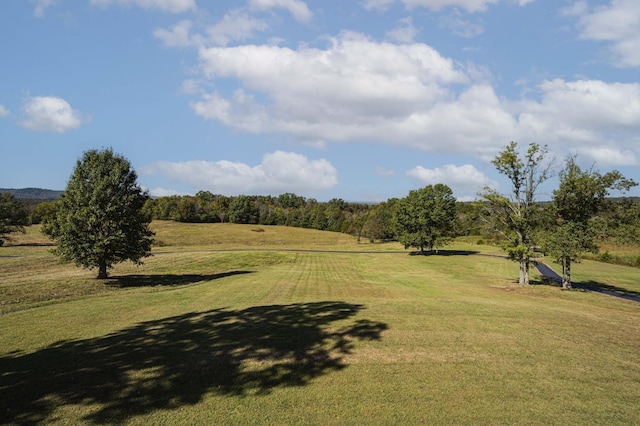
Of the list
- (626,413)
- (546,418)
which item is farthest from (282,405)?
(626,413)

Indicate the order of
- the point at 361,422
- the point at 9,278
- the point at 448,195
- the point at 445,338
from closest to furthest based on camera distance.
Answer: the point at 361,422, the point at 445,338, the point at 9,278, the point at 448,195

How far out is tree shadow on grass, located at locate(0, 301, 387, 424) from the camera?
27.6ft

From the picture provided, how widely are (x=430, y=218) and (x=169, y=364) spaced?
59531mm

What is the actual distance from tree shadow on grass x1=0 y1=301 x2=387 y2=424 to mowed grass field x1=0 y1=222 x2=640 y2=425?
5 cm

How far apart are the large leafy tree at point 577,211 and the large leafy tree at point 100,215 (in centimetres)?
3465

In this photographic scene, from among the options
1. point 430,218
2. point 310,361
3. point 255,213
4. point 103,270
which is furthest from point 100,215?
point 255,213

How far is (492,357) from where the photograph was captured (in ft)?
37.8

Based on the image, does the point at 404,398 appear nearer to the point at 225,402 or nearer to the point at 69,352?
the point at 225,402

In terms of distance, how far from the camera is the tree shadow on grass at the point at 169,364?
8398 mm

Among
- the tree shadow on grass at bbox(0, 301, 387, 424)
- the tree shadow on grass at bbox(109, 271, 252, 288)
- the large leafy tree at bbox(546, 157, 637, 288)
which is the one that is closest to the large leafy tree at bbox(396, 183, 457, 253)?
the large leafy tree at bbox(546, 157, 637, 288)

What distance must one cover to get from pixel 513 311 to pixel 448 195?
50.8 m

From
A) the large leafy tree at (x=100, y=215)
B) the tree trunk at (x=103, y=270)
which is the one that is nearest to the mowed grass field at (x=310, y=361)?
the large leafy tree at (x=100, y=215)

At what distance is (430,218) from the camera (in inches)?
2552

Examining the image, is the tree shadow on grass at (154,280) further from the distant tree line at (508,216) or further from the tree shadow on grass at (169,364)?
the tree shadow on grass at (169,364)
